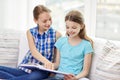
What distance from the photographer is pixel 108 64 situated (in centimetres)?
178

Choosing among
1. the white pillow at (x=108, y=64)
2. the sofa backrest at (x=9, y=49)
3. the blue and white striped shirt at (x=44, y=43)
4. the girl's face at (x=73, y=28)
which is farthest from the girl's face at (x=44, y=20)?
the white pillow at (x=108, y=64)

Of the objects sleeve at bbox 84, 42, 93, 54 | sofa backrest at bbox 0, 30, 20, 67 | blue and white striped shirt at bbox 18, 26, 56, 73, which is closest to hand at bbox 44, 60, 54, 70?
blue and white striped shirt at bbox 18, 26, 56, 73

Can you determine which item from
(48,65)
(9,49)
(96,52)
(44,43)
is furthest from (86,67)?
(9,49)

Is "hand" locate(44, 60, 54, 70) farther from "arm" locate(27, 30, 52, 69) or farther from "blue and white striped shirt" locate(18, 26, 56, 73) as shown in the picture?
"blue and white striped shirt" locate(18, 26, 56, 73)

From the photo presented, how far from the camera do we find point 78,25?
6.51 ft

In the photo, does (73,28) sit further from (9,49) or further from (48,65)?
(9,49)

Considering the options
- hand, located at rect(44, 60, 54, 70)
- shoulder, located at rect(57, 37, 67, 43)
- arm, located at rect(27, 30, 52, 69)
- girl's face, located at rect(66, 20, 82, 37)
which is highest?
girl's face, located at rect(66, 20, 82, 37)

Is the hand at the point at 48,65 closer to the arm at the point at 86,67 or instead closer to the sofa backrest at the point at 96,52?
the arm at the point at 86,67

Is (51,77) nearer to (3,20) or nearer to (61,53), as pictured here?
(61,53)

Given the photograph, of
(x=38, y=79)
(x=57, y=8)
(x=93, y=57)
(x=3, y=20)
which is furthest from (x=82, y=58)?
(x=3, y=20)

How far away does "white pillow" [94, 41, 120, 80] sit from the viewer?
1.75 meters

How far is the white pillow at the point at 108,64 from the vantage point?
175 centimetres

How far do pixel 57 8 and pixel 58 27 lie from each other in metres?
0.22

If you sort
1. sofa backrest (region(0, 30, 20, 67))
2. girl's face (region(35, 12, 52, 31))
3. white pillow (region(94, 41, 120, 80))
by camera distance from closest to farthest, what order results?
1. white pillow (region(94, 41, 120, 80))
2. girl's face (region(35, 12, 52, 31))
3. sofa backrest (region(0, 30, 20, 67))
